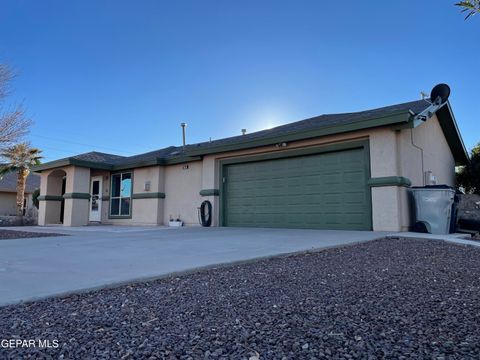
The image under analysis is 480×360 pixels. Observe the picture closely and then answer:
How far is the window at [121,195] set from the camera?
14.3m

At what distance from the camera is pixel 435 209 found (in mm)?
7684

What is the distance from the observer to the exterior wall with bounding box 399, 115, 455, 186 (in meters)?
8.53

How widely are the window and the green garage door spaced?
5.10 metres

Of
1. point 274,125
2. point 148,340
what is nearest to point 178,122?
point 274,125

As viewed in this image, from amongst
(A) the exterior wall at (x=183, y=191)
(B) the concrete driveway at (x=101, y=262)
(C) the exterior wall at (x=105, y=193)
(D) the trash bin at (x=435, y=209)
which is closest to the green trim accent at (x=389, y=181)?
(D) the trash bin at (x=435, y=209)

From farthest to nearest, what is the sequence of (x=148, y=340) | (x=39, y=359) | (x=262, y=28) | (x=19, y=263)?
1. (x=262, y=28)
2. (x=19, y=263)
3. (x=148, y=340)
4. (x=39, y=359)

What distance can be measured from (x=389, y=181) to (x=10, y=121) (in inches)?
492

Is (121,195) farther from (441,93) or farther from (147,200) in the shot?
(441,93)

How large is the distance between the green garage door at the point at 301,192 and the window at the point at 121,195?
16.7 ft

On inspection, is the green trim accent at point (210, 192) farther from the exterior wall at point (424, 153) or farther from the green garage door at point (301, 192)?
the exterior wall at point (424, 153)

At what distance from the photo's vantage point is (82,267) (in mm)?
3941

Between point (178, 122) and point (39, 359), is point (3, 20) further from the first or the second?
point (39, 359)

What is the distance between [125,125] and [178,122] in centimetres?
377

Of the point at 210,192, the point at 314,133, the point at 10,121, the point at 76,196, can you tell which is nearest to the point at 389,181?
the point at 314,133
